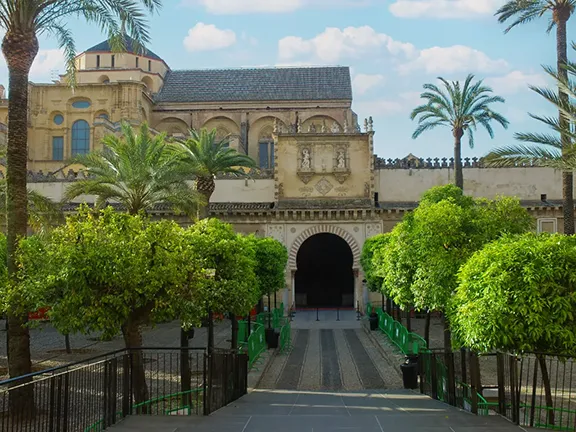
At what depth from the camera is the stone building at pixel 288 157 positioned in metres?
35.9

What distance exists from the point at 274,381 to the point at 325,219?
19.8 m

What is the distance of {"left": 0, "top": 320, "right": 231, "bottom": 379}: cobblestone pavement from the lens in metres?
19.6

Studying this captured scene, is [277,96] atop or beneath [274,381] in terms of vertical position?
atop

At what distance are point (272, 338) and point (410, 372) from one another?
7.42 m

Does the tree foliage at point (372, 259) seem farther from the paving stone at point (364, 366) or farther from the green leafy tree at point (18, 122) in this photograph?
the green leafy tree at point (18, 122)

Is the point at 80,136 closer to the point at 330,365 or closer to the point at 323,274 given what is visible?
the point at 323,274

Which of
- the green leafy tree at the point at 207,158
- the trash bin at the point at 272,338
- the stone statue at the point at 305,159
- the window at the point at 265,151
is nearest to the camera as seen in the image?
the trash bin at the point at 272,338

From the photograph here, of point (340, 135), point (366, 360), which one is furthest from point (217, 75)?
point (366, 360)

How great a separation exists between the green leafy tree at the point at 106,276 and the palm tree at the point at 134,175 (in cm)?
878

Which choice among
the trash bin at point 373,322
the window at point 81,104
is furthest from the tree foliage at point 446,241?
the window at point 81,104

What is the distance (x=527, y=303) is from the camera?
8773 millimetres

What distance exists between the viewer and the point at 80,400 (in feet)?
28.2

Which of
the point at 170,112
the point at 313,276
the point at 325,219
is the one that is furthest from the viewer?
the point at 170,112

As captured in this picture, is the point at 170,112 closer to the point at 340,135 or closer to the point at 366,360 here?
the point at 340,135
